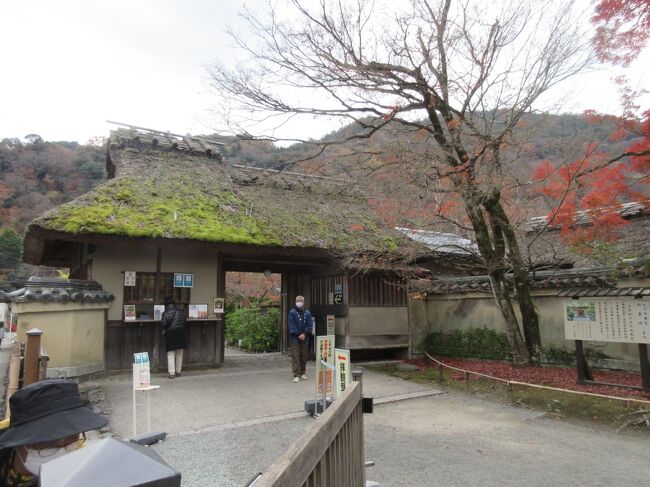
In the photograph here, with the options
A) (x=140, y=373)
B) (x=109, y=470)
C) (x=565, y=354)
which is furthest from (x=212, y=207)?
(x=109, y=470)

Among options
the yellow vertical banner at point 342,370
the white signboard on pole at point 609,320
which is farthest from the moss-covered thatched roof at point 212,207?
the yellow vertical banner at point 342,370

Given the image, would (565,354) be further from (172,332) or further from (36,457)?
(36,457)

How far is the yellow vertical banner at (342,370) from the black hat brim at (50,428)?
3170 mm

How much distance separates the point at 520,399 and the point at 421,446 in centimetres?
286

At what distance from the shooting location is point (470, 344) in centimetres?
1058

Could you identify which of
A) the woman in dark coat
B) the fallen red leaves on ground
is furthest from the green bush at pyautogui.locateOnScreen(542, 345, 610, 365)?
the woman in dark coat

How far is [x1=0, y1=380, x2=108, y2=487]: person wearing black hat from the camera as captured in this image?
6.60 ft

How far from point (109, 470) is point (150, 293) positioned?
870 cm

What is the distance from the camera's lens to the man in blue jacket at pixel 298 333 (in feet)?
27.4

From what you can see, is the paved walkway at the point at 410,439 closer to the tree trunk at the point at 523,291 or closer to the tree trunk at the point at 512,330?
the tree trunk at the point at 512,330

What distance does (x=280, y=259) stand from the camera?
11344 mm

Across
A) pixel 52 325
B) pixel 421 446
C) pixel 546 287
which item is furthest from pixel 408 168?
pixel 52 325

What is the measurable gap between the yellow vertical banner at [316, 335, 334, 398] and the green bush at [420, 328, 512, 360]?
5.08 metres

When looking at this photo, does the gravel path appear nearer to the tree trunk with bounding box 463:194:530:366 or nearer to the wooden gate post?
the wooden gate post
